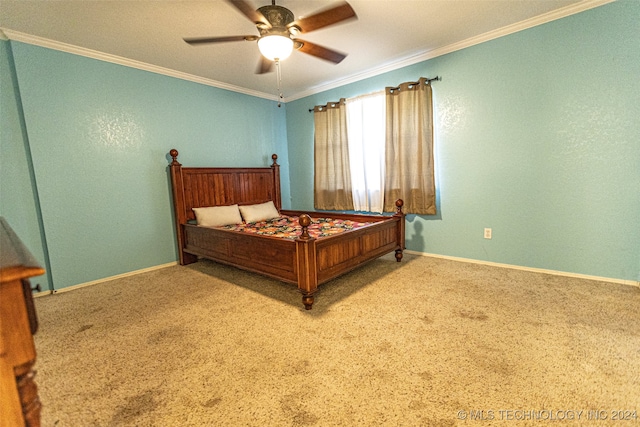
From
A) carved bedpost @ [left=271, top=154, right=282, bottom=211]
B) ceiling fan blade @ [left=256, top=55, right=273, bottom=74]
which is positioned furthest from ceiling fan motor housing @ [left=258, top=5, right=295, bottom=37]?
carved bedpost @ [left=271, top=154, right=282, bottom=211]

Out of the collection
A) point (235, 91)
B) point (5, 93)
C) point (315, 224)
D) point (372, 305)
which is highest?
point (235, 91)

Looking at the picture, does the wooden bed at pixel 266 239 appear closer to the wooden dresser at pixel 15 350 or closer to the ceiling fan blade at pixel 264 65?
the ceiling fan blade at pixel 264 65

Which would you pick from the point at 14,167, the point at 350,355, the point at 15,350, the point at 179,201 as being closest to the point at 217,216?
the point at 179,201

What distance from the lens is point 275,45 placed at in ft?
6.42

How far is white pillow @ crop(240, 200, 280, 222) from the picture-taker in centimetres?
383

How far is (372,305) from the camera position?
2.26 meters

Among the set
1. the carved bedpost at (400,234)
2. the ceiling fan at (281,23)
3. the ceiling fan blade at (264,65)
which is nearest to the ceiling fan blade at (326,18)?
the ceiling fan at (281,23)

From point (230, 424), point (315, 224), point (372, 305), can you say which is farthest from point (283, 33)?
point (230, 424)

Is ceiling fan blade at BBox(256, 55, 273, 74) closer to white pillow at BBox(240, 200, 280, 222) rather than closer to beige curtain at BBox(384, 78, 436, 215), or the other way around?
beige curtain at BBox(384, 78, 436, 215)

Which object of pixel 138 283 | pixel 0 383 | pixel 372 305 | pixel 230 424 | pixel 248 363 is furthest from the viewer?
pixel 138 283

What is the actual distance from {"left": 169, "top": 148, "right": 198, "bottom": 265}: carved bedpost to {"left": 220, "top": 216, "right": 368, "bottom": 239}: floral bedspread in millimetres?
649

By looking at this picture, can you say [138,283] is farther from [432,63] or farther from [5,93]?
[432,63]

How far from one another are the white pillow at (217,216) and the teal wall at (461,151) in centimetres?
48

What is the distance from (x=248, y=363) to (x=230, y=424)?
0.41 meters
